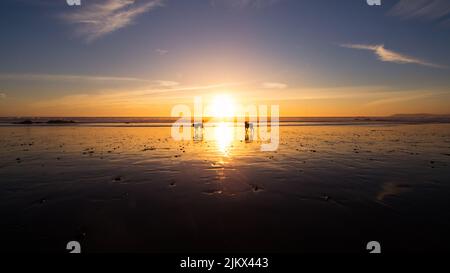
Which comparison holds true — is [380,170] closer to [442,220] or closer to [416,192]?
[416,192]

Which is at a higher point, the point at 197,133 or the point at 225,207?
the point at 197,133

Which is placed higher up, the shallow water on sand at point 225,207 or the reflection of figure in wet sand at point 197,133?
the reflection of figure in wet sand at point 197,133

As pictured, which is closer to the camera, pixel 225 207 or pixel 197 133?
pixel 225 207

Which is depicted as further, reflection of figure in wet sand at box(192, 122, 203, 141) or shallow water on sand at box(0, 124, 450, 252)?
reflection of figure in wet sand at box(192, 122, 203, 141)

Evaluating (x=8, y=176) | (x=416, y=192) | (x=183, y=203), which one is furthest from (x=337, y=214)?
(x=8, y=176)

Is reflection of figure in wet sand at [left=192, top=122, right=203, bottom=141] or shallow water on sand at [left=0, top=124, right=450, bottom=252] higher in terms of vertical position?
reflection of figure in wet sand at [left=192, top=122, right=203, bottom=141]

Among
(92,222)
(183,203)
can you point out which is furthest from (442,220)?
(92,222)

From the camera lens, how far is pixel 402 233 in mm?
5031

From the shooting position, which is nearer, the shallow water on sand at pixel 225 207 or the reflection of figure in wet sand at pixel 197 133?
the shallow water on sand at pixel 225 207
